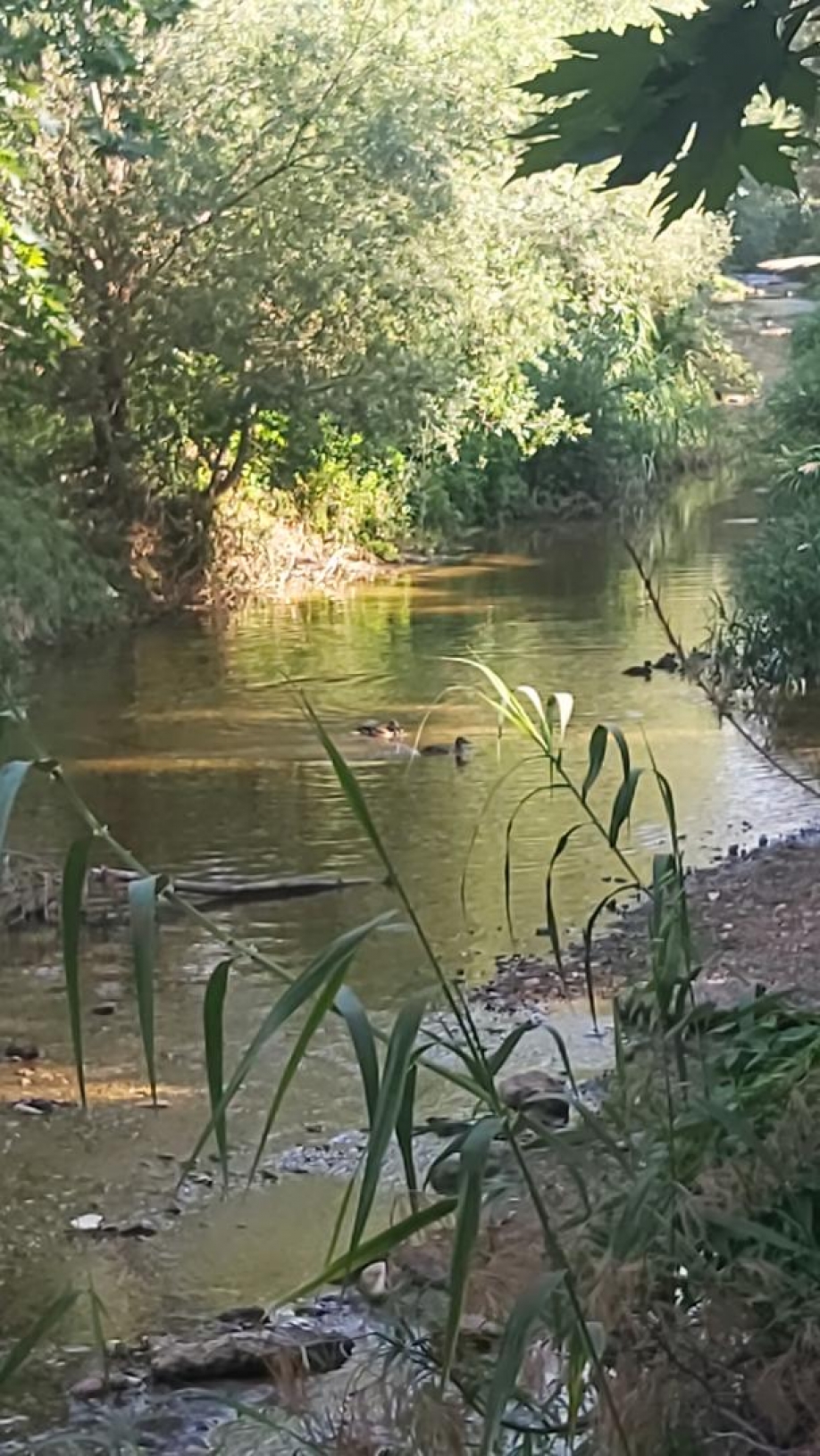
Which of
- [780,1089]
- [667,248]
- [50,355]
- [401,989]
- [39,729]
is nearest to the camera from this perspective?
[780,1089]

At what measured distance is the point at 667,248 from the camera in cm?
2155

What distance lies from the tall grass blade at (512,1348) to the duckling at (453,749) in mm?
7747

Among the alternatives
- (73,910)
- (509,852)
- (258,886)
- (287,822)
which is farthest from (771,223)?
(73,910)

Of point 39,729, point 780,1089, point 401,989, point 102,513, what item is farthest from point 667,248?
point 780,1089

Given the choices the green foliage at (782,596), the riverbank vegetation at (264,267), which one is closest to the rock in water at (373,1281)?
the green foliage at (782,596)

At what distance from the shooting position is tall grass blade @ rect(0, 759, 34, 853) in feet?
7.34

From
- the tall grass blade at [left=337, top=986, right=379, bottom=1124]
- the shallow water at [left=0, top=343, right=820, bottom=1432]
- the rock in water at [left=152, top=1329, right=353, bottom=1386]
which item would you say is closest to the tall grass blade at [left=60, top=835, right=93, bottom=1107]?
the tall grass blade at [left=337, top=986, right=379, bottom=1124]

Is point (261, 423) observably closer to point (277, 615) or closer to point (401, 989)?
point (277, 615)

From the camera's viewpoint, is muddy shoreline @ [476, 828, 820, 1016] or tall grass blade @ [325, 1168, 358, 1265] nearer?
Result: tall grass blade @ [325, 1168, 358, 1265]

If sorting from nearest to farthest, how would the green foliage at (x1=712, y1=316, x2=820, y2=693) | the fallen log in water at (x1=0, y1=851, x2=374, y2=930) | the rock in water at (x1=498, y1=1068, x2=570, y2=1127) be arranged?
the rock in water at (x1=498, y1=1068, x2=570, y2=1127) < the fallen log in water at (x1=0, y1=851, x2=374, y2=930) < the green foliage at (x1=712, y1=316, x2=820, y2=693)

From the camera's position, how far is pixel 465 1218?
2230 mm

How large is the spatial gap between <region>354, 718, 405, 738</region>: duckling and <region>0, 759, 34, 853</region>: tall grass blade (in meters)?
8.26

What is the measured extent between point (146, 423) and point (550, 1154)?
43.1ft

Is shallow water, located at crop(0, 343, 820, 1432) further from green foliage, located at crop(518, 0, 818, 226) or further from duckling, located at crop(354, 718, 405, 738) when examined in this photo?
green foliage, located at crop(518, 0, 818, 226)
